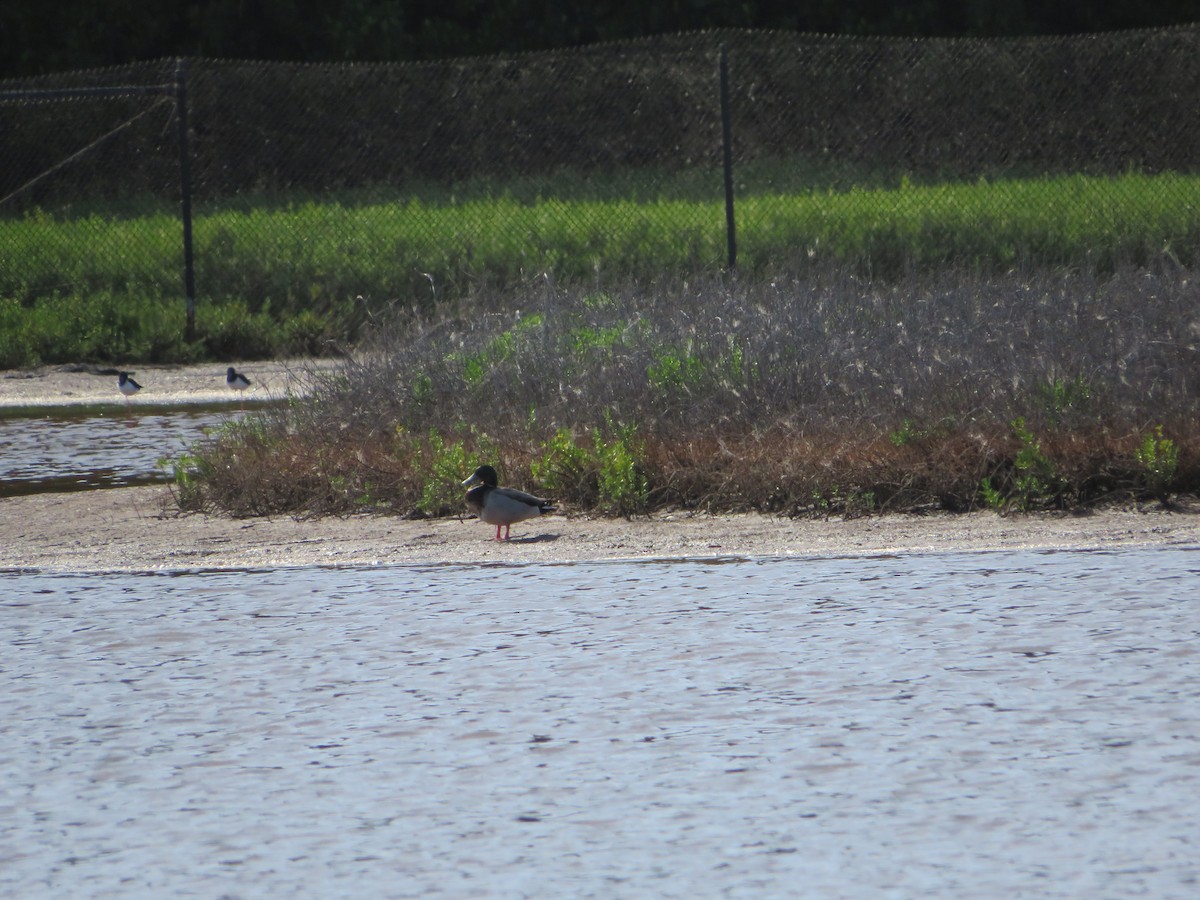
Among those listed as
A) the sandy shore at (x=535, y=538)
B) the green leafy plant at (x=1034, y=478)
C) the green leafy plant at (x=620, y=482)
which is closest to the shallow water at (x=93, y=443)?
the sandy shore at (x=535, y=538)

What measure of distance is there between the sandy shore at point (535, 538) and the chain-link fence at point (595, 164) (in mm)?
8276

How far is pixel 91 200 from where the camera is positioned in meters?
20.5

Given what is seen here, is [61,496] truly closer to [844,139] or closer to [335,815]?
[335,815]

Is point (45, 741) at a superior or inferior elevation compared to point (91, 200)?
inferior

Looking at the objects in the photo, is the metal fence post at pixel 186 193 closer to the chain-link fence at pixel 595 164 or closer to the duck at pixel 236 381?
the chain-link fence at pixel 595 164

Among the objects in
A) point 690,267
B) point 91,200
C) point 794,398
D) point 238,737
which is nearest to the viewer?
point 238,737

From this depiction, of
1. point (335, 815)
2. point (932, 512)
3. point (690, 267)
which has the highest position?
point (690, 267)

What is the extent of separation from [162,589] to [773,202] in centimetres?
1272

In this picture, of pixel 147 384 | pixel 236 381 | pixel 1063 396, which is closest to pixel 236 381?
pixel 236 381

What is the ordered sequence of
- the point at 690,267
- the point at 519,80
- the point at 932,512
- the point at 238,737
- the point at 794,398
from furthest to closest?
the point at 519,80 → the point at 690,267 → the point at 794,398 → the point at 932,512 → the point at 238,737

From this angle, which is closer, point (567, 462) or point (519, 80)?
point (567, 462)

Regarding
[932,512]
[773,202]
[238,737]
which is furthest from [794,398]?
[773,202]

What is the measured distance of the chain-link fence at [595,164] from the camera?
18047mm

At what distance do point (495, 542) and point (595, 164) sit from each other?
12345 millimetres
